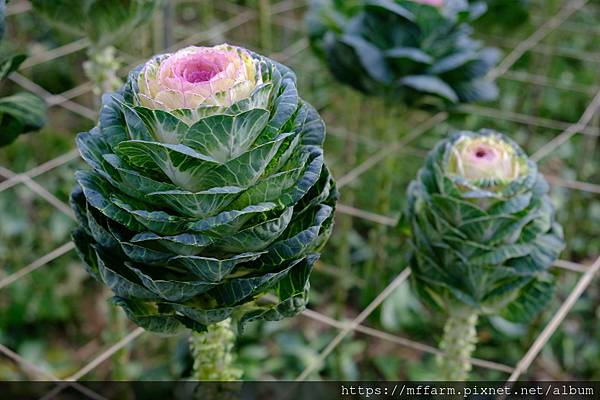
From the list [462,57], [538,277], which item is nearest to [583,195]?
[462,57]

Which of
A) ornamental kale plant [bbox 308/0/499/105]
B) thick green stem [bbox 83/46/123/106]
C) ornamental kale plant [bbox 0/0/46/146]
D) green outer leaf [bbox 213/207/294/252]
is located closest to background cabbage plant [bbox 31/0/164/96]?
thick green stem [bbox 83/46/123/106]

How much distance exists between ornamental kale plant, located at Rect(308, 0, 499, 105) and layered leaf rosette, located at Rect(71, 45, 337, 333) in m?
0.32

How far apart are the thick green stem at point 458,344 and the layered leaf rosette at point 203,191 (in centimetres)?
22

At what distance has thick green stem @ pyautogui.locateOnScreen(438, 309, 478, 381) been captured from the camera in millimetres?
613

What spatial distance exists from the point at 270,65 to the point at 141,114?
94 mm

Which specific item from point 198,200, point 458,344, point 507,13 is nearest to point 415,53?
point 458,344

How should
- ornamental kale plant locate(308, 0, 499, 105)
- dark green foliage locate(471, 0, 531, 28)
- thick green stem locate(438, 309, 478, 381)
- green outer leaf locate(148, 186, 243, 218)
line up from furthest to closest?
1. dark green foliage locate(471, 0, 531, 28)
2. ornamental kale plant locate(308, 0, 499, 105)
3. thick green stem locate(438, 309, 478, 381)
4. green outer leaf locate(148, 186, 243, 218)

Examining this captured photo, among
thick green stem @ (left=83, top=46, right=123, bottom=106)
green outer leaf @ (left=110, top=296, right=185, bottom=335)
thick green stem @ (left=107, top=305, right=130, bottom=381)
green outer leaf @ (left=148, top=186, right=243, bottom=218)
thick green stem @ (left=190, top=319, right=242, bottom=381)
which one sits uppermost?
thick green stem @ (left=83, top=46, right=123, bottom=106)

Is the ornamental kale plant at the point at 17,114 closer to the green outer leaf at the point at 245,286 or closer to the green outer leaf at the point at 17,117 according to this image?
the green outer leaf at the point at 17,117

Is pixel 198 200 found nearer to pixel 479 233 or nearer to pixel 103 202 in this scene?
pixel 103 202

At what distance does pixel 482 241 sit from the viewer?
0.55 m

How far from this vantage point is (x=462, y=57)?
741 mm

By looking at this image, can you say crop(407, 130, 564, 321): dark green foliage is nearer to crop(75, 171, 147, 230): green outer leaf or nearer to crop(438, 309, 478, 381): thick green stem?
crop(438, 309, 478, 381): thick green stem

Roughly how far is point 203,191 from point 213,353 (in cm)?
18
